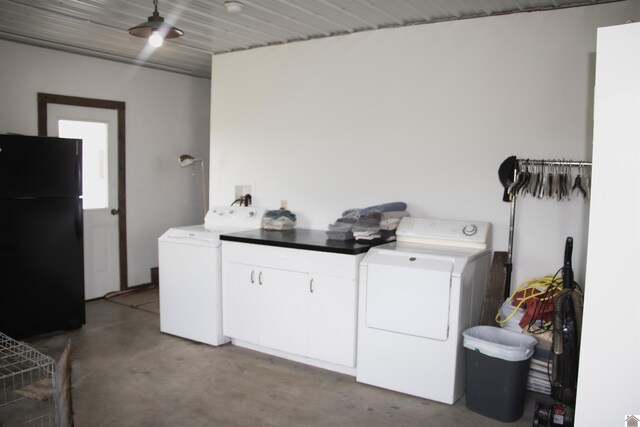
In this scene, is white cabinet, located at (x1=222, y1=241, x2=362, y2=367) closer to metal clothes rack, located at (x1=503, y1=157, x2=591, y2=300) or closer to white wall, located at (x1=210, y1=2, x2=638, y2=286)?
white wall, located at (x1=210, y1=2, x2=638, y2=286)

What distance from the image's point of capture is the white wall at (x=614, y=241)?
1788 millimetres

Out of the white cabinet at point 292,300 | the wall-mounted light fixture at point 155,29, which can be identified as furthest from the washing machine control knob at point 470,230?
the wall-mounted light fixture at point 155,29

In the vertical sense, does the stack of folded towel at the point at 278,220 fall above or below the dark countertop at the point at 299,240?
above

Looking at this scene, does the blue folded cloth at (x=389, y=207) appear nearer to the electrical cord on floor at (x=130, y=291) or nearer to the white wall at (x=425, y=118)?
the white wall at (x=425, y=118)

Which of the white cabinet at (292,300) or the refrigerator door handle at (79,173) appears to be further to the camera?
the refrigerator door handle at (79,173)

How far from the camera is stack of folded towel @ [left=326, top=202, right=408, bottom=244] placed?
3.70 metres

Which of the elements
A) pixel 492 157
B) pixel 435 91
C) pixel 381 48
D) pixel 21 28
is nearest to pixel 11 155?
pixel 21 28

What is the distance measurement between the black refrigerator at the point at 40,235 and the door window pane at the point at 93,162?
944mm

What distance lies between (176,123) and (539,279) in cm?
433

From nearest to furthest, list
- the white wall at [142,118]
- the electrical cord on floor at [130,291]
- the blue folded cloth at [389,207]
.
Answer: the blue folded cloth at [389,207], the white wall at [142,118], the electrical cord on floor at [130,291]

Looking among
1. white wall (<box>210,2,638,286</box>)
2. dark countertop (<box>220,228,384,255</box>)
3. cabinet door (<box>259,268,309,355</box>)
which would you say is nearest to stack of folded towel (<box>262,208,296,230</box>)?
dark countertop (<box>220,228,384,255</box>)

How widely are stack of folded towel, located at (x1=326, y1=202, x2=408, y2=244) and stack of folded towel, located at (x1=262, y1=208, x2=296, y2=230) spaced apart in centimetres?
63

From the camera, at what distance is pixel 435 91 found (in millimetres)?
3834

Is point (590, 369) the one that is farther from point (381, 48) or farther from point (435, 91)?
point (381, 48)
